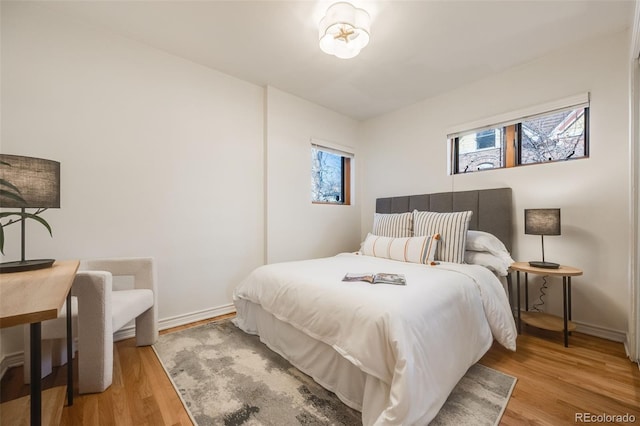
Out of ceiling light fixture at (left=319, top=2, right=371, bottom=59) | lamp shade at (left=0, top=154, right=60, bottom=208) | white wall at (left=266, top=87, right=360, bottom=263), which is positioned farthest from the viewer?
white wall at (left=266, top=87, right=360, bottom=263)

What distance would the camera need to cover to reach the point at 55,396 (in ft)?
4.22

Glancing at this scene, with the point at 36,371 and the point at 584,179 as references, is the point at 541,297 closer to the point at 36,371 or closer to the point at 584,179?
the point at 584,179

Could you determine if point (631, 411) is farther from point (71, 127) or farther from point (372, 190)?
point (71, 127)

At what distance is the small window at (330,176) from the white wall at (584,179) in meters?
1.64

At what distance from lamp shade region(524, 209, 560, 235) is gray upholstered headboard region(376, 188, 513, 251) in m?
0.33

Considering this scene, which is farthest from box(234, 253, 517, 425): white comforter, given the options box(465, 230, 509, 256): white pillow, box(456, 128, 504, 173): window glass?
box(456, 128, 504, 173): window glass

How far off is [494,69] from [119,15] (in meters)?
3.43

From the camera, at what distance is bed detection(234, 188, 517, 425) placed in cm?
118

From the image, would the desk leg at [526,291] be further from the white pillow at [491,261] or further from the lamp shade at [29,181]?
the lamp shade at [29,181]

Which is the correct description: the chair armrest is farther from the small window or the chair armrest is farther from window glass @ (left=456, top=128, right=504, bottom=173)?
window glass @ (left=456, top=128, right=504, bottom=173)

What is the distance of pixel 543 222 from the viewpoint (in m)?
2.20

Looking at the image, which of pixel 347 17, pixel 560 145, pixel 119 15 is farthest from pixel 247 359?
pixel 560 145

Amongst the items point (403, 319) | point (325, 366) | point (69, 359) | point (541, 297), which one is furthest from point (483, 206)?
point (69, 359)

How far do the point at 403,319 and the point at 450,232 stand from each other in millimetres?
1472
